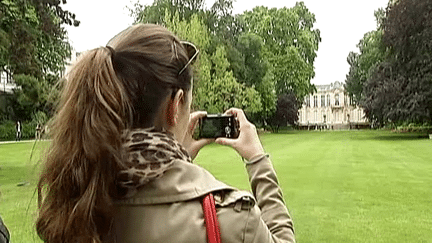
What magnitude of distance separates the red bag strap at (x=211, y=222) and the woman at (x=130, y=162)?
0.01 m

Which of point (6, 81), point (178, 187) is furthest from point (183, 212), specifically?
point (6, 81)

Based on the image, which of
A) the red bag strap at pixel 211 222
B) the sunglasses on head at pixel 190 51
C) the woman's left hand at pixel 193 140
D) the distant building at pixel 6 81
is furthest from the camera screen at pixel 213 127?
the distant building at pixel 6 81

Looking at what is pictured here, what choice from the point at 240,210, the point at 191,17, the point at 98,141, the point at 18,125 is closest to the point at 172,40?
the point at 98,141

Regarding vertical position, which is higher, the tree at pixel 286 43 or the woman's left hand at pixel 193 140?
the tree at pixel 286 43

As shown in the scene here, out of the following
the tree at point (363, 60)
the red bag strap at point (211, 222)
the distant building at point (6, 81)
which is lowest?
the red bag strap at point (211, 222)

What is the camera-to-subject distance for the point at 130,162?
47.1 inches

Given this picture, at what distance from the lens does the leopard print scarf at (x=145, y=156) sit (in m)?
1.17

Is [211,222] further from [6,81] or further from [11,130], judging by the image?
[6,81]

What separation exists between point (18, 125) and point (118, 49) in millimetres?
34605

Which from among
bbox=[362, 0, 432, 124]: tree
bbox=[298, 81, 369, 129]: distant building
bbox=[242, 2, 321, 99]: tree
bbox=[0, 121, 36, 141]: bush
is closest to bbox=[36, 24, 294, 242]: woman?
bbox=[362, 0, 432, 124]: tree

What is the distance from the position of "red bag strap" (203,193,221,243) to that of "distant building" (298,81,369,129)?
9008cm

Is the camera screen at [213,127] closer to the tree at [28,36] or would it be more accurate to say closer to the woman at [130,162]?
the woman at [130,162]

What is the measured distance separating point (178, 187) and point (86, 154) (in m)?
0.23

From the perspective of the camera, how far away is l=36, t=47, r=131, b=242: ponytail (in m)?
1.19
